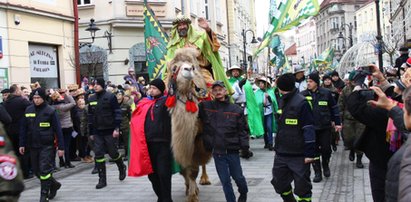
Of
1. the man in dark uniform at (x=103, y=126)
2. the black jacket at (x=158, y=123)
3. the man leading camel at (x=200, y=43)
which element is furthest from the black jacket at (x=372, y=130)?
the man in dark uniform at (x=103, y=126)

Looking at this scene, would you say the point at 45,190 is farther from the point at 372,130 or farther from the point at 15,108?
the point at 372,130

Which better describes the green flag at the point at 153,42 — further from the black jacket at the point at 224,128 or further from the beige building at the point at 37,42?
the black jacket at the point at 224,128

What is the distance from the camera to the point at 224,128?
6684mm

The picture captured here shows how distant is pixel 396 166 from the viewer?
118 inches

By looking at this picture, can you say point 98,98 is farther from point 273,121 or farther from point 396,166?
point 396,166

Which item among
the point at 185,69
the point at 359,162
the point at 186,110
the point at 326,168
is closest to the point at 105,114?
the point at 186,110

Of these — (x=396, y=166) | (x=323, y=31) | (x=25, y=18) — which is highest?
(x=323, y=31)

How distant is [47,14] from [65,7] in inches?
55.1

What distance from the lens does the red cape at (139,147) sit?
6.98 metres

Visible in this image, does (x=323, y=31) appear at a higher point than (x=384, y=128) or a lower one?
higher

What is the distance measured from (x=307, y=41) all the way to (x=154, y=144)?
13789 cm

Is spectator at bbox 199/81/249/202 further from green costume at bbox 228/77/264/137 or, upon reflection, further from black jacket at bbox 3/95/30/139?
green costume at bbox 228/77/264/137

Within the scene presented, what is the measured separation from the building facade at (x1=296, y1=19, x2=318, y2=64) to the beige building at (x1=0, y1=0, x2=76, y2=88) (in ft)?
369

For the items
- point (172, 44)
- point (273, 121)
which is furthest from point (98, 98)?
point (273, 121)
